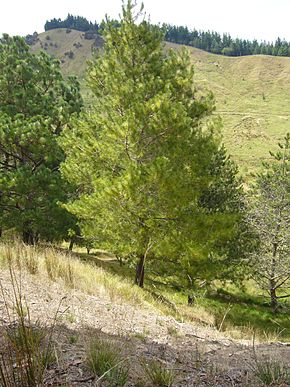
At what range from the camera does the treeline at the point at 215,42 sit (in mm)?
138938

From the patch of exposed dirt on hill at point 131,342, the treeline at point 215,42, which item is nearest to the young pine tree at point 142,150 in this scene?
the patch of exposed dirt on hill at point 131,342

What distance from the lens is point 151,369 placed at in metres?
3.09

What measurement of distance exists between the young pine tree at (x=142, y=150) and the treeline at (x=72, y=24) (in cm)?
17219

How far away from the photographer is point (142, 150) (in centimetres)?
896

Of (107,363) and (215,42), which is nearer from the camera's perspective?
(107,363)

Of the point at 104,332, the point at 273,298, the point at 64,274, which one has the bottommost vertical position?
the point at 273,298

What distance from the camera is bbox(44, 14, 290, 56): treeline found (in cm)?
13894

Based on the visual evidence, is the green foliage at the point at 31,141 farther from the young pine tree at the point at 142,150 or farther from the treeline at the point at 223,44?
the treeline at the point at 223,44

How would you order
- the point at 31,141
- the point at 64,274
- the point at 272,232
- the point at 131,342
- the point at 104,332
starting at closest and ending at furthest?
the point at 131,342 → the point at 104,332 → the point at 64,274 → the point at 31,141 → the point at 272,232

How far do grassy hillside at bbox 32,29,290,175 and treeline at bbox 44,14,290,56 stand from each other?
1988 centimetres

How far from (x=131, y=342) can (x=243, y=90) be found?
97224 millimetres

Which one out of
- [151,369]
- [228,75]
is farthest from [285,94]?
[151,369]

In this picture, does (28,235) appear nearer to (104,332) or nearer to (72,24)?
(104,332)

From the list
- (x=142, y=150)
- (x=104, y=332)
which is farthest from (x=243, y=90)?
(x=104, y=332)
